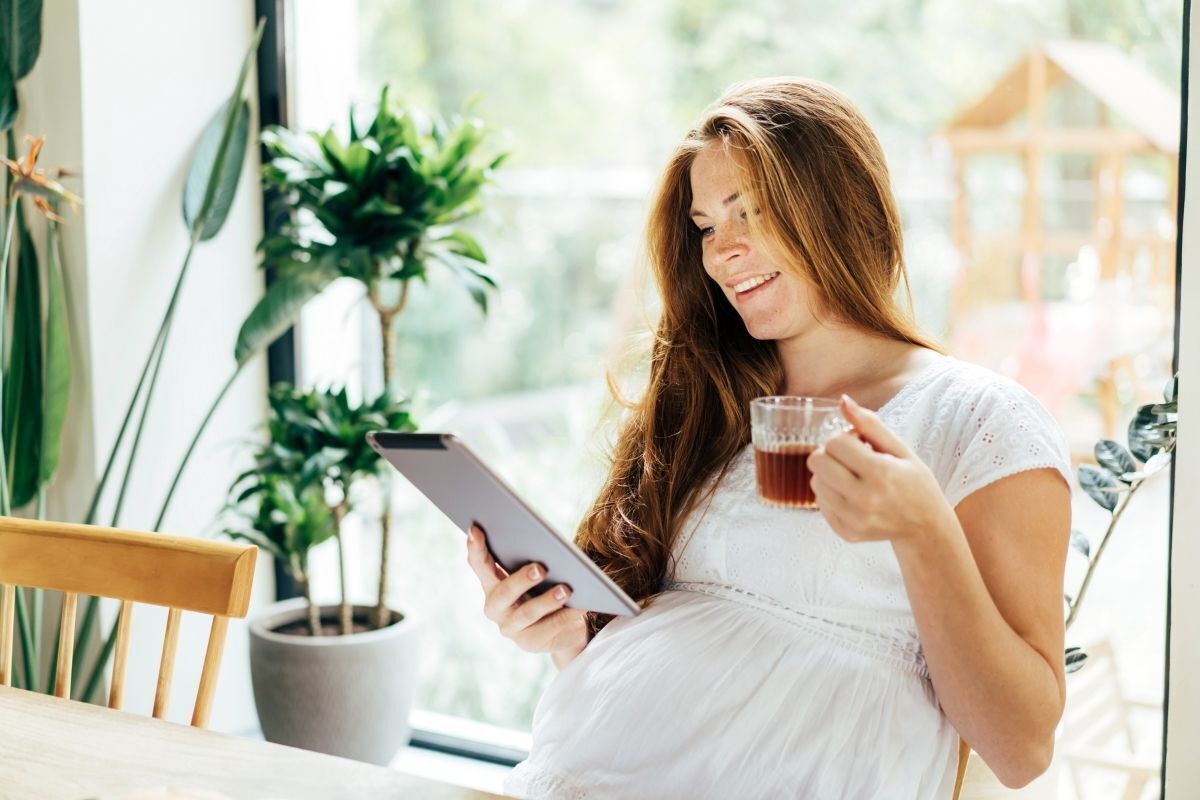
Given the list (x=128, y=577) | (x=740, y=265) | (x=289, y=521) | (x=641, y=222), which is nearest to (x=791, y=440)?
(x=740, y=265)

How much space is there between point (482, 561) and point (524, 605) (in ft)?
0.24

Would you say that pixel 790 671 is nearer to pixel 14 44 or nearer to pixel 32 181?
pixel 32 181

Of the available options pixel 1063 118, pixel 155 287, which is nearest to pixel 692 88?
pixel 1063 118

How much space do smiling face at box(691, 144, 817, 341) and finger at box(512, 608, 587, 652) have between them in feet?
1.44

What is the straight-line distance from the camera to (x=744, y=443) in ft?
5.13

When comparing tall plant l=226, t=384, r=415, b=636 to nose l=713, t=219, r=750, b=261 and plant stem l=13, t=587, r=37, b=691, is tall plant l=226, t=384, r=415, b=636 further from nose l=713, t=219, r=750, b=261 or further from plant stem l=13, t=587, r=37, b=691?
nose l=713, t=219, r=750, b=261

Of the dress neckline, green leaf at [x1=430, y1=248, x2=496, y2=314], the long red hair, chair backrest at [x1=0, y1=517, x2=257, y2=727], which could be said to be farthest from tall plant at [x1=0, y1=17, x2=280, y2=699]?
the dress neckline

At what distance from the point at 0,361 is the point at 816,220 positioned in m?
1.72

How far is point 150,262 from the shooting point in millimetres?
2533

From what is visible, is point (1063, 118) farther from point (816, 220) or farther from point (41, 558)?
point (41, 558)

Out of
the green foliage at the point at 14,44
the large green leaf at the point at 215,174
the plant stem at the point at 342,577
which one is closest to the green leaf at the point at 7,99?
the green foliage at the point at 14,44

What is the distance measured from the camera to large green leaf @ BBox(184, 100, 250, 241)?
7.92 feet

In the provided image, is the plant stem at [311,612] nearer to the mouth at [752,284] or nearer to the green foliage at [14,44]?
the green foliage at [14,44]

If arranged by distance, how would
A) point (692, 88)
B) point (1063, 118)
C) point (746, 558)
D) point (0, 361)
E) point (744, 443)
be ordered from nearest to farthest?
point (746, 558), point (744, 443), point (0, 361), point (1063, 118), point (692, 88)
